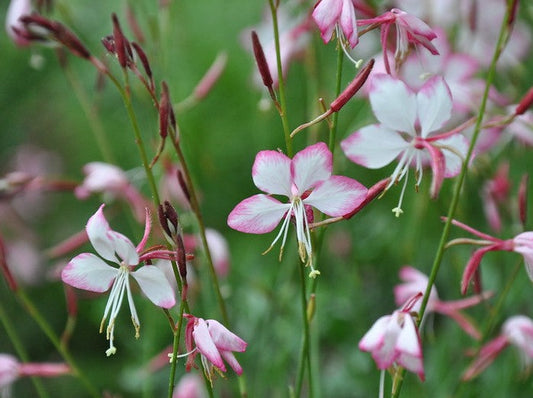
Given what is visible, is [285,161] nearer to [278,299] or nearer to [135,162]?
[278,299]

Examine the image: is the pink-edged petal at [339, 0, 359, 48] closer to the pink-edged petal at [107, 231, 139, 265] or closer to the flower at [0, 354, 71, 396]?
the pink-edged petal at [107, 231, 139, 265]

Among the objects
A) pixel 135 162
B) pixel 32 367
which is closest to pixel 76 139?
pixel 135 162

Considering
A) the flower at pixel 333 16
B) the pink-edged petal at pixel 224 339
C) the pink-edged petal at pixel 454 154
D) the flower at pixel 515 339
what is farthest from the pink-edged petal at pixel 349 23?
the flower at pixel 515 339


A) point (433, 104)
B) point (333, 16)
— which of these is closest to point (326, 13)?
point (333, 16)

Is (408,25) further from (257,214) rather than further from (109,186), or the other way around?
(109,186)

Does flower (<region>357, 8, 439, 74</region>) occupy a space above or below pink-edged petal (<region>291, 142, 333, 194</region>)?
above

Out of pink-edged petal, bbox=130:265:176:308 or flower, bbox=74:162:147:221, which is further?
flower, bbox=74:162:147:221

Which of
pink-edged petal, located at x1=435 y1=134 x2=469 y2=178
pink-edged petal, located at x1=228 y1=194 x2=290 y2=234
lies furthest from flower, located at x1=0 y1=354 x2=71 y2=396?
pink-edged petal, located at x1=435 y1=134 x2=469 y2=178
